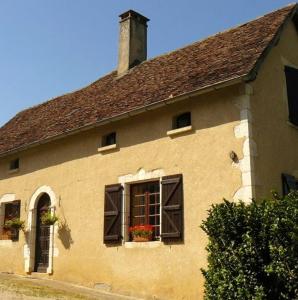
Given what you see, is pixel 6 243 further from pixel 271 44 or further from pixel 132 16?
pixel 271 44

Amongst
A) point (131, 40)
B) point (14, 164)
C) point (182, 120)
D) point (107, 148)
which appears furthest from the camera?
point (131, 40)

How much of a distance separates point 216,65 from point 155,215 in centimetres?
352

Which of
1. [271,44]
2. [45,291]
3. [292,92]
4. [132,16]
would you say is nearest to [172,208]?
[45,291]

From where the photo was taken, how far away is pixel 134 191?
1048 cm

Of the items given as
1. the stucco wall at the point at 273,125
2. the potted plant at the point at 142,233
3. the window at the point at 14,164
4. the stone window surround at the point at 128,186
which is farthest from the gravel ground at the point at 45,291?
the window at the point at 14,164

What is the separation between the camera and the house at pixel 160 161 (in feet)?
28.9

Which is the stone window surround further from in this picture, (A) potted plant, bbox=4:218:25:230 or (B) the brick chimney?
(B) the brick chimney

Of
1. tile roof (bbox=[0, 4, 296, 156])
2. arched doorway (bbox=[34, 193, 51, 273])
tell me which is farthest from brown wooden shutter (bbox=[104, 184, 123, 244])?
arched doorway (bbox=[34, 193, 51, 273])

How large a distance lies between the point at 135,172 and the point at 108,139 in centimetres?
147

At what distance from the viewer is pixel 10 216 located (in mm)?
13961

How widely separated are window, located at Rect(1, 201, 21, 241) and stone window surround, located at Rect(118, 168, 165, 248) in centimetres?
447

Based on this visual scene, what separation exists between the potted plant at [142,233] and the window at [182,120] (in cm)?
225

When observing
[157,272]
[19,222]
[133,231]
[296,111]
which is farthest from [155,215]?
[19,222]

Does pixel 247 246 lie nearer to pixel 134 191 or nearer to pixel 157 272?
pixel 157 272
